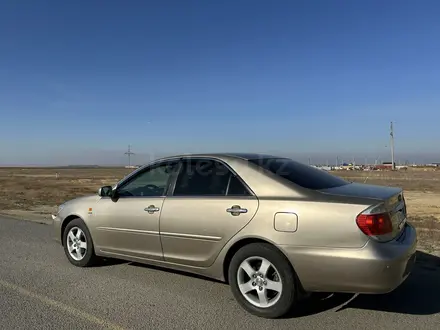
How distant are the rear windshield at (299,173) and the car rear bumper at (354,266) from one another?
29.7 inches

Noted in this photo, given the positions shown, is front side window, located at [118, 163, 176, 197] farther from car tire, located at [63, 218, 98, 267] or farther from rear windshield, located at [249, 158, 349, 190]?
rear windshield, located at [249, 158, 349, 190]

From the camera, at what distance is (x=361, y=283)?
12.2 ft

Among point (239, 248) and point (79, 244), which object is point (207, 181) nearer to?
point (239, 248)

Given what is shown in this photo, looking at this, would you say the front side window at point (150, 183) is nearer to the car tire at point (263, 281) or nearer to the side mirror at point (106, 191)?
the side mirror at point (106, 191)

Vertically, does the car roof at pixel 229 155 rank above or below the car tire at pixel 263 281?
above

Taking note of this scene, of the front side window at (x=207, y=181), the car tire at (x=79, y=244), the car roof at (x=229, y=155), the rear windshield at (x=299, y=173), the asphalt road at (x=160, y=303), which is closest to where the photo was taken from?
the asphalt road at (x=160, y=303)

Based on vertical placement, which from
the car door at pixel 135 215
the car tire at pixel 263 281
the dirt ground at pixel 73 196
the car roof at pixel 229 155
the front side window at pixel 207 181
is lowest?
the dirt ground at pixel 73 196

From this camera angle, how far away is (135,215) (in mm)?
5246

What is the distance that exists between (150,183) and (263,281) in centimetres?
205

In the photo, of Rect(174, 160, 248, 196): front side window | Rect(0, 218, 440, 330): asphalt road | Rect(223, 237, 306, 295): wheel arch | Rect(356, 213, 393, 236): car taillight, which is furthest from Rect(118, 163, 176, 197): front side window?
Rect(356, 213, 393, 236): car taillight

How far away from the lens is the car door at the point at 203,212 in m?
4.36

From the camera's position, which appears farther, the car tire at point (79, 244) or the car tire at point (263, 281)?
the car tire at point (79, 244)

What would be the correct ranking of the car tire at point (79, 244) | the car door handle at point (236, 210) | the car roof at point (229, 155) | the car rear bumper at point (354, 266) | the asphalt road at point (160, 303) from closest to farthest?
1. the car rear bumper at point (354, 266)
2. the asphalt road at point (160, 303)
3. the car door handle at point (236, 210)
4. the car roof at point (229, 155)
5. the car tire at point (79, 244)

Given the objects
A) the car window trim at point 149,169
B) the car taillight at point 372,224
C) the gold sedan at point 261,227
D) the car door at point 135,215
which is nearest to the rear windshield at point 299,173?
the gold sedan at point 261,227
